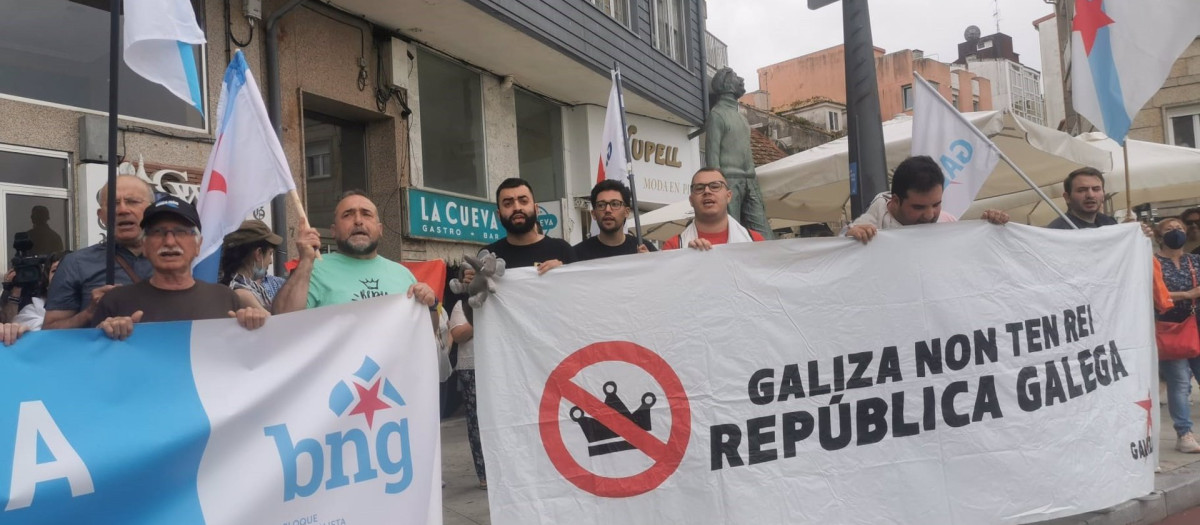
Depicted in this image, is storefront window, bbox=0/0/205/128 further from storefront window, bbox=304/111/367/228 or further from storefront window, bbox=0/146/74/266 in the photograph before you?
storefront window, bbox=304/111/367/228

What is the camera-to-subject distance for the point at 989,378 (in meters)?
4.45

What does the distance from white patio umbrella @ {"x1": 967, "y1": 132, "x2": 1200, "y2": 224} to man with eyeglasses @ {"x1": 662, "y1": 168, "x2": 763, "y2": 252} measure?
5088mm

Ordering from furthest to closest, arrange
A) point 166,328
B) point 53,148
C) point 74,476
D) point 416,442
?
1. point 53,148
2. point 416,442
3. point 166,328
4. point 74,476

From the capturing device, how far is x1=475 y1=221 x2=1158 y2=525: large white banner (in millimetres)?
3912

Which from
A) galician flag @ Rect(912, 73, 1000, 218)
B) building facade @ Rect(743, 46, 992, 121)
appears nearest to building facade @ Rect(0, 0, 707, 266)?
galician flag @ Rect(912, 73, 1000, 218)

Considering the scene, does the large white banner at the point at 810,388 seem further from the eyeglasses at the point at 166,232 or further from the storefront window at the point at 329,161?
the storefront window at the point at 329,161

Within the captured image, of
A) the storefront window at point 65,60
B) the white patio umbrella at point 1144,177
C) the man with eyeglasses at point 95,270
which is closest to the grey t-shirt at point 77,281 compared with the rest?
the man with eyeglasses at point 95,270

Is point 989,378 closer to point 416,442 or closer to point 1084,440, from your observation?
point 1084,440

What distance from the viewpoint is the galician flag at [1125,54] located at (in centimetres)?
555

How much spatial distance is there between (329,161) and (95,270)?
7.42 meters

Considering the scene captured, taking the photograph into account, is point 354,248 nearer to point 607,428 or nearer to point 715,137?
point 607,428

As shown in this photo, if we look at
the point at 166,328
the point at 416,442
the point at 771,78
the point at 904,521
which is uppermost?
the point at 771,78

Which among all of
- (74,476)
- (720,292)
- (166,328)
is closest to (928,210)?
(720,292)

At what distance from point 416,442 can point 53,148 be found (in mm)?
4960
